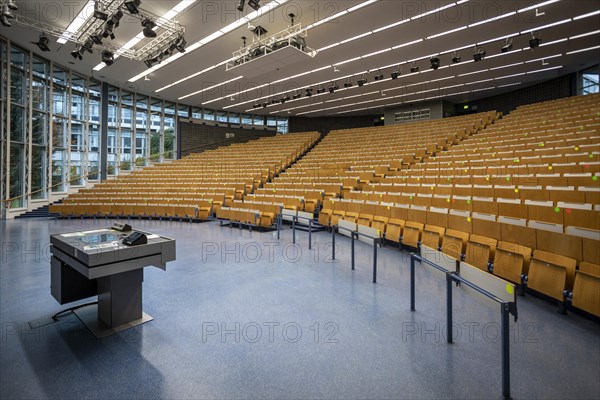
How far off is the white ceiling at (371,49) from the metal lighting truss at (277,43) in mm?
191

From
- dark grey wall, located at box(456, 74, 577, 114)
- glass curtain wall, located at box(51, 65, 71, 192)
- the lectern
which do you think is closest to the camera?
the lectern

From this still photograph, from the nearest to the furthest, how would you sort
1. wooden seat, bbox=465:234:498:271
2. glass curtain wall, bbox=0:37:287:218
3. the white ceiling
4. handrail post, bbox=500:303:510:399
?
1. handrail post, bbox=500:303:510:399
2. wooden seat, bbox=465:234:498:271
3. the white ceiling
4. glass curtain wall, bbox=0:37:287:218

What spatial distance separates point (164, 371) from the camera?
5.92ft

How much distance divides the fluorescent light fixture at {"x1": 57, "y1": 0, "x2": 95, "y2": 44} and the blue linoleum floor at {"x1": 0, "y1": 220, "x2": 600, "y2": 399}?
5.86 m

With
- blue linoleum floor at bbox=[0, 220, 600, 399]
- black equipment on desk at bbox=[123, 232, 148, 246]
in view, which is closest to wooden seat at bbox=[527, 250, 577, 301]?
blue linoleum floor at bbox=[0, 220, 600, 399]

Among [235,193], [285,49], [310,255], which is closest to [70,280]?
[310,255]

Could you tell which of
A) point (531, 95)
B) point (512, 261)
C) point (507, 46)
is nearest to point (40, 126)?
point (512, 261)

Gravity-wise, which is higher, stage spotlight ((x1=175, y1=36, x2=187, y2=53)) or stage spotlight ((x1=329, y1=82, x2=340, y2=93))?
stage spotlight ((x1=329, y1=82, x2=340, y2=93))

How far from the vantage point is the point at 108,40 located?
7.76m

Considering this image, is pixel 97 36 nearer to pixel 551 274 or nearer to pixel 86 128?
pixel 86 128

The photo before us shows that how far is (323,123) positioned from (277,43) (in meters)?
11.6

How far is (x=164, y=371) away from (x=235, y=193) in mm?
7819

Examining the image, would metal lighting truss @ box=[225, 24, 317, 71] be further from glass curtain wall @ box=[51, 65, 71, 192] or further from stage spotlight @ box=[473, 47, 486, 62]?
glass curtain wall @ box=[51, 65, 71, 192]

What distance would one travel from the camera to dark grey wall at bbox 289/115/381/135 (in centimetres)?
1809
